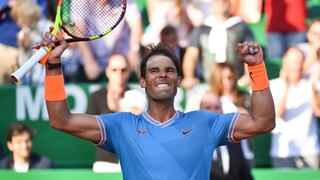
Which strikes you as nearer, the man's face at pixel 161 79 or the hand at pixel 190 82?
the man's face at pixel 161 79

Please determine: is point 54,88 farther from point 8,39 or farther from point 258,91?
point 8,39

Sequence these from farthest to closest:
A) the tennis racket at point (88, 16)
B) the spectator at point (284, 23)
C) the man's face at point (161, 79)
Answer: the spectator at point (284, 23)
the tennis racket at point (88, 16)
the man's face at point (161, 79)

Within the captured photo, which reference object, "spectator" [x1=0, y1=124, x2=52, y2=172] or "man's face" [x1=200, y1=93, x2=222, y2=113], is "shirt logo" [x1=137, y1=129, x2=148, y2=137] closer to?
"man's face" [x1=200, y1=93, x2=222, y2=113]

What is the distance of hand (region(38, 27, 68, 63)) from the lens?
455 cm

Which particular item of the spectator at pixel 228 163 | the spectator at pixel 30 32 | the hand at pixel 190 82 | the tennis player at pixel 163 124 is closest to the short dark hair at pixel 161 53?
the tennis player at pixel 163 124

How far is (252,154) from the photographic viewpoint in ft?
27.0

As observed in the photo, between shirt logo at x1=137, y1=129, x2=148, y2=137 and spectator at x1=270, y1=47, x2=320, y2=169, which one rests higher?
shirt logo at x1=137, y1=129, x2=148, y2=137

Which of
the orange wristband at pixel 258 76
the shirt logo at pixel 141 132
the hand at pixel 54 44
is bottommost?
the shirt logo at pixel 141 132

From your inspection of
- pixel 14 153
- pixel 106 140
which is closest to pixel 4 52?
pixel 14 153

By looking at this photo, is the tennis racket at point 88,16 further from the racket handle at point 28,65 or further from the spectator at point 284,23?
the spectator at point 284,23

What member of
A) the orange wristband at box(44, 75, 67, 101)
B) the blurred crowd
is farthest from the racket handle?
the blurred crowd

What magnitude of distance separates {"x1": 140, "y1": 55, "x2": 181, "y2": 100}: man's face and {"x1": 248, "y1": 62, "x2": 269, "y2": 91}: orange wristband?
0.42 meters

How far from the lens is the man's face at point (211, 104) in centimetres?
730

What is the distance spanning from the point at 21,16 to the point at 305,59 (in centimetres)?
288
